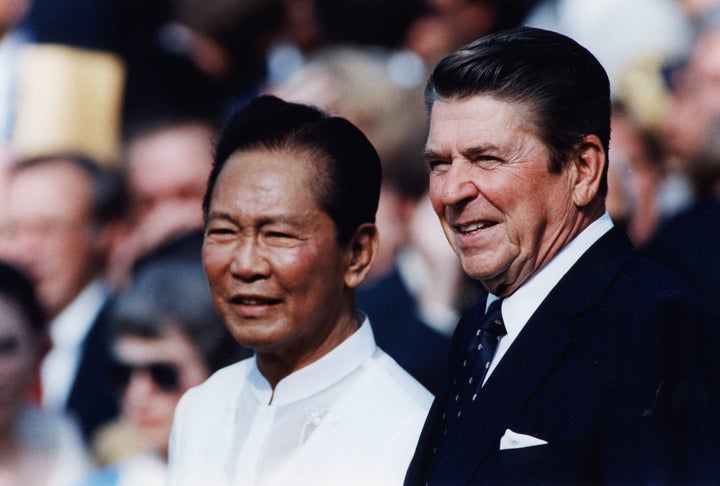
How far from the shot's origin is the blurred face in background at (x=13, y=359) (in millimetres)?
3475

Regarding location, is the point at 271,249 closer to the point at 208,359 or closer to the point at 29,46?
the point at 208,359

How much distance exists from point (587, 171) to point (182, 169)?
2.08 metres

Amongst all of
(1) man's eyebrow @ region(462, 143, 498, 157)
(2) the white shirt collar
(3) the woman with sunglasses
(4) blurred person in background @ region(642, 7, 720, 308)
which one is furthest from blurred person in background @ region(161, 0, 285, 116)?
(1) man's eyebrow @ region(462, 143, 498, 157)

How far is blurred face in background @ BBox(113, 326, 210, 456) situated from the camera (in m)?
3.43

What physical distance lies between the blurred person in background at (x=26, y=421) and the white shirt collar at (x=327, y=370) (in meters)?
1.43

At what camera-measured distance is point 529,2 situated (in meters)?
3.48

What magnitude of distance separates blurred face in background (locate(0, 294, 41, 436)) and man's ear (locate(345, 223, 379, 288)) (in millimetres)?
1648

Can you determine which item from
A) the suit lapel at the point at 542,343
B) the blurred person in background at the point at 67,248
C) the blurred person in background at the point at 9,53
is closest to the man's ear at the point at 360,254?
the suit lapel at the point at 542,343

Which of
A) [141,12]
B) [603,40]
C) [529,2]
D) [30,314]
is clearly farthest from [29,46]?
[603,40]

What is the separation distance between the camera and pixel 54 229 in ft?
12.3

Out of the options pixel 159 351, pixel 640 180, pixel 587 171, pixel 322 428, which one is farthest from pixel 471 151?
pixel 159 351

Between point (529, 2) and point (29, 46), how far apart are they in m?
1.82

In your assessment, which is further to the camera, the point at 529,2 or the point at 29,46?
the point at 29,46

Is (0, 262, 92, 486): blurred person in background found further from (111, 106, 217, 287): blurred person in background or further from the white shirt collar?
the white shirt collar
